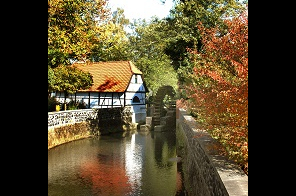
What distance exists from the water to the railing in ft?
5.00

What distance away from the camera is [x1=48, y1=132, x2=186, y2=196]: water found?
1070cm

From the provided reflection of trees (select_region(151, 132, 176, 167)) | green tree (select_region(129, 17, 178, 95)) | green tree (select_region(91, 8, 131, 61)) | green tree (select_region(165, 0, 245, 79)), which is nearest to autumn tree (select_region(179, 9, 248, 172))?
reflection of trees (select_region(151, 132, 176, 167))

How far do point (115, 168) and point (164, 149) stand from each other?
232 inches

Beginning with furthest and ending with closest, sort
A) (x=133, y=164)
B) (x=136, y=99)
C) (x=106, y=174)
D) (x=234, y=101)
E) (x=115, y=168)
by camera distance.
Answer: (x=136, y=99) < (x=133, y=164) < (x=115, y=168) < (x=106, y=174) < (x=234, y=101)

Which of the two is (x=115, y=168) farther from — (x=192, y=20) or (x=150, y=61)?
(x=150, y=61)

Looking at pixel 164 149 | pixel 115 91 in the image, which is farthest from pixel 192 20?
pixel 115 91

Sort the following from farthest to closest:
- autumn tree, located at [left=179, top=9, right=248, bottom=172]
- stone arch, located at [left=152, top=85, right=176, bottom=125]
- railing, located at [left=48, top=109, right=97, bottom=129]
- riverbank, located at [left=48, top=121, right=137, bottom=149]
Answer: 1. stone arch, located at [left=152, top=85, right=176, bottom=125]
2. railing, located at [left=48, top=109, right=97, bottom=129]
3. riverbank, located at [left=48, top=121, right=137, bottom=149]
4. autumn tree, located at [left=179, top=9, right=248, bottom=172]

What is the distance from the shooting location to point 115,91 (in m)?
28.3

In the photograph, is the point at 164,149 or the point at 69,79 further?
the point at 69,79

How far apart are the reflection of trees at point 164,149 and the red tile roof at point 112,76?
→ 6.51 m

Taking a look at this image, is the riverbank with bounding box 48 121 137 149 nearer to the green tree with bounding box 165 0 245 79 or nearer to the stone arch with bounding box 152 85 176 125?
the stone arch with bounding box 152 85 176 125
